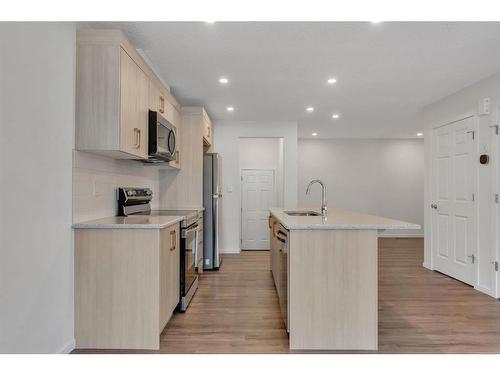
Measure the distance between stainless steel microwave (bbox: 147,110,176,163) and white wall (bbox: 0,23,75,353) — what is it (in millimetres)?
751

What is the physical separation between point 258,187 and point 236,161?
1.01 m

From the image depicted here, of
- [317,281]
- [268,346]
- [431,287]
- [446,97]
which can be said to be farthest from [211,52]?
[431,287]

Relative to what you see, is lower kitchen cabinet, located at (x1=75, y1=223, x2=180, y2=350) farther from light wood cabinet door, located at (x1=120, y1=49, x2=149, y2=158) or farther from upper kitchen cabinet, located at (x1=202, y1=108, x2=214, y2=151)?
upper kitchen cabinet, located at (x1=202, y1=108, x2=214, y2=151)

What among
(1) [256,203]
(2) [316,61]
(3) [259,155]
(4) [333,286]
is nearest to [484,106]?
(2) [316,61]

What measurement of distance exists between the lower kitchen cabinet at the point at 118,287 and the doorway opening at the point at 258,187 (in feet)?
13.3

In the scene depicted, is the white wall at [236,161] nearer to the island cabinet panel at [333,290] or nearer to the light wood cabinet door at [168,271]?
the light wood cabinet door at [168,271]

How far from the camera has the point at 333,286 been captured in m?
2.10

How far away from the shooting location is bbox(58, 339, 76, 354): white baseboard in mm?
1941

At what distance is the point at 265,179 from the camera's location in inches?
247

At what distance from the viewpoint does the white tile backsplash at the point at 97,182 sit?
2172 mm

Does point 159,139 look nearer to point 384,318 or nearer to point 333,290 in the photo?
point 333,290

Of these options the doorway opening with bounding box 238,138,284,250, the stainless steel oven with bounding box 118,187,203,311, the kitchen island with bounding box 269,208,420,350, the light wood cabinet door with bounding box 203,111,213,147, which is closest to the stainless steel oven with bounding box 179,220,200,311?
the stainless steel oven with bounding box 118,187,203,311

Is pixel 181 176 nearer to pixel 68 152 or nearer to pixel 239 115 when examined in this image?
pixel 239 115

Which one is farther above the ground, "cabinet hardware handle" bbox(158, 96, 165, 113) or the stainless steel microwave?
"cabinet hardware handle" bbox(158, 96, 165, 113)
